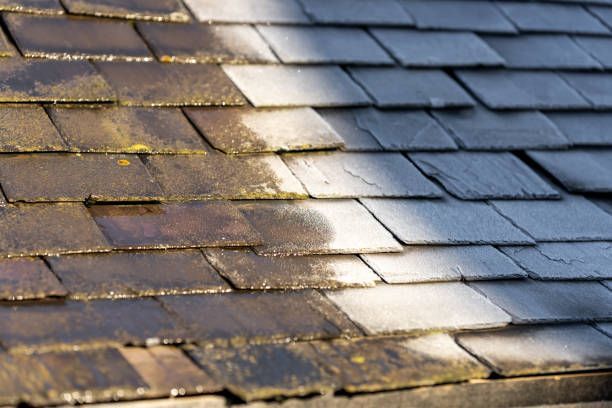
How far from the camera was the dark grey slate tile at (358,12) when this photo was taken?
9.64 feet

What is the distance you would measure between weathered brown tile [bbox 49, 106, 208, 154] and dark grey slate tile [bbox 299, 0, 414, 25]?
63 cm

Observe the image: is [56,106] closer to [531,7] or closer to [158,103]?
[158,103]

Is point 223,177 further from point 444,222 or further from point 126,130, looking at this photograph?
point 444,222

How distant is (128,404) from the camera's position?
1.75 metres

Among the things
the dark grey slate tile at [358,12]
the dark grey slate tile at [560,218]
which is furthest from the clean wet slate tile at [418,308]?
the dark grey slate tile at [358,12]

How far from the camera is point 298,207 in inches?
93.5

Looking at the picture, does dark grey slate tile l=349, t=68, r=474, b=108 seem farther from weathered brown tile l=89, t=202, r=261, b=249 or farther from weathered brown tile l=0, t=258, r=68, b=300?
weathered brown tile l=0, t=258, r=68, b=300

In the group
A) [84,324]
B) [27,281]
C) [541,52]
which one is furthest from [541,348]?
[541,52]

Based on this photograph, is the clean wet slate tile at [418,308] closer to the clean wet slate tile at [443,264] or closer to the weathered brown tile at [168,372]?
the clean wet slate tile at [443,264]

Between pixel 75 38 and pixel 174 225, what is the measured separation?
63cm

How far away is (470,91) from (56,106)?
115 centimetres

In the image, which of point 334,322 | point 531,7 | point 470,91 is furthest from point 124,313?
point 531,7

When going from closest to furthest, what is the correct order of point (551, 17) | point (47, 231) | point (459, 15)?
point (47, 231), point (459, 15), point (551, 17)

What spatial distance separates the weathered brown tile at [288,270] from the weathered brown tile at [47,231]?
244 mm
